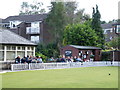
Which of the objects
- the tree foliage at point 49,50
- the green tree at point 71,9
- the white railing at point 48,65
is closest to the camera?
the white railing at point 48,65

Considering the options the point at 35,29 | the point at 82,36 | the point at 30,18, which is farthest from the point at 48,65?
the point at 30,18

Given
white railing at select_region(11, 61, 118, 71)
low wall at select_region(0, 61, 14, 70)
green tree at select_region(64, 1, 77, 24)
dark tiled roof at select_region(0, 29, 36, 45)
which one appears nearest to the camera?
white railing at select_region(11, 61, 118, 71)

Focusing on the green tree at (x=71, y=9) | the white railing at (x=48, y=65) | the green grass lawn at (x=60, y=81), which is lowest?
the white railing at (x=48, y=65)

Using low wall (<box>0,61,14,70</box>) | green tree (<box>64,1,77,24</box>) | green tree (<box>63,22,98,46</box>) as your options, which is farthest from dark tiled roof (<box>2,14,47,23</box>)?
low wall (<box>0,61,14,70</box>)

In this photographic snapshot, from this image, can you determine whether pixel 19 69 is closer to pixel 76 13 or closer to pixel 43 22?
pixel 43 22

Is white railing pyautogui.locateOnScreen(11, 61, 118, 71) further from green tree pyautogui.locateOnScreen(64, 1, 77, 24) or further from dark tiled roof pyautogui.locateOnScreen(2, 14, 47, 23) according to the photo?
dark tiled roof pyautogui.locateOnScreen(2, 14, 47, 23)

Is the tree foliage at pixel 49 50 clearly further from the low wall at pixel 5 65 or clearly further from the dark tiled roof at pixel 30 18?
the low wall at pixel 5 65

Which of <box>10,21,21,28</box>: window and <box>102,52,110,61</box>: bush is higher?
<box>10,21,21,28</box>: window

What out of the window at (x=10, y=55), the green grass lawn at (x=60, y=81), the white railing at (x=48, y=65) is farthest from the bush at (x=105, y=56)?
the green grass lawn at (x=60, y=81)

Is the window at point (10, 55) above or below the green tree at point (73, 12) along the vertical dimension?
below

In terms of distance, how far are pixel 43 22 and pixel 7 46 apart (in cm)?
3103

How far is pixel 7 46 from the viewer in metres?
27.0

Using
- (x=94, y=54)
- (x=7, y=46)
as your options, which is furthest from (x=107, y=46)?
(x=7, y=46)

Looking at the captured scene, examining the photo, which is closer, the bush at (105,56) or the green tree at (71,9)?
the bush at (105,56)
